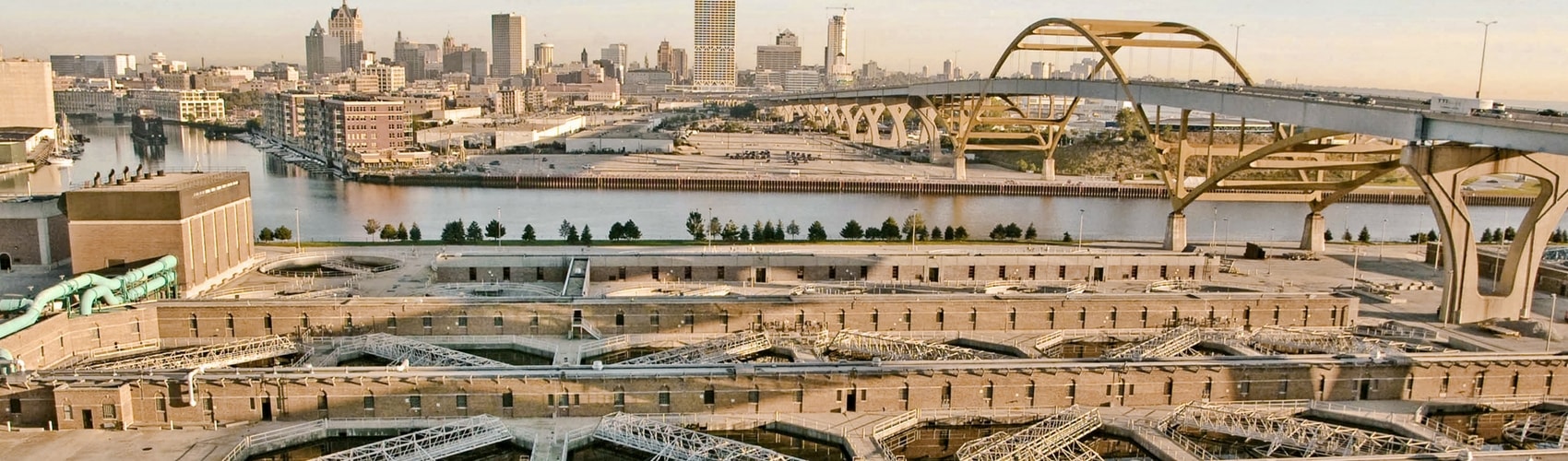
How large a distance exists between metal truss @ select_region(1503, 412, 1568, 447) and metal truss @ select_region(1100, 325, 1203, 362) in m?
4.85

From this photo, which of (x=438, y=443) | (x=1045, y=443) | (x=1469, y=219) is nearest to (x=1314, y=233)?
(x=1469, y=219)

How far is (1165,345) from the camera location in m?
18.9

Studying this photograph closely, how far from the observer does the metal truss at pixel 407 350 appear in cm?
1722

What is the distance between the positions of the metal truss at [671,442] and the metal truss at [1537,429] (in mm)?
10533

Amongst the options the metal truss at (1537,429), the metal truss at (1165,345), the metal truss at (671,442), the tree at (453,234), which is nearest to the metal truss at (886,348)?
the metal truss at (1165,345)

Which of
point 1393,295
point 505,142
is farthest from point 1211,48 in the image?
point 505,142

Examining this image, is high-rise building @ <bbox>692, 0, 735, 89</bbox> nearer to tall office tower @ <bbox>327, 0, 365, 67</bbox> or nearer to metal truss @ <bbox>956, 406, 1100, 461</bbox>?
tall office tower @ <bbox>327, 0, 365, 67</bbox>

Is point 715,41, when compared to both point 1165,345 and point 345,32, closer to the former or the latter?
point 345,32

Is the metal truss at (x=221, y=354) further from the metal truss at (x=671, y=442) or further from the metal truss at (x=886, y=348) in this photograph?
the metal truss at (x=886, y=348)

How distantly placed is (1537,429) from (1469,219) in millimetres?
5027

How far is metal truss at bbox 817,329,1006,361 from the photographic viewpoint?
1812 centimetres

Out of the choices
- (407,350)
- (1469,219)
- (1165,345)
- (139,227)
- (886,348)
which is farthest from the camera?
(139,227)

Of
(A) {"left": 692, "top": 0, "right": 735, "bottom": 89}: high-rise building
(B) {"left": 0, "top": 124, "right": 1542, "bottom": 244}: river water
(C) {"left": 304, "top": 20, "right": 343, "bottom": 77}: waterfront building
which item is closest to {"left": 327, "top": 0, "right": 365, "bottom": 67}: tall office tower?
(C) {"left": 304, "top": 20, "right": 343, "bottom": 77}: waterfront building

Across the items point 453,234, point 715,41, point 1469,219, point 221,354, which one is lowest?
point 221,354
